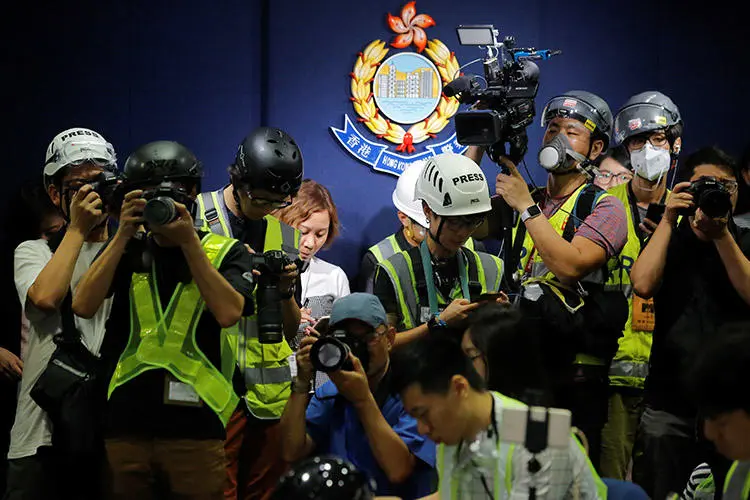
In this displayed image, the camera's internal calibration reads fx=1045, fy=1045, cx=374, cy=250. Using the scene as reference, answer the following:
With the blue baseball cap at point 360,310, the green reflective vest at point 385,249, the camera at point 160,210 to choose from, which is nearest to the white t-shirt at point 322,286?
the green reflective vest at point 385,249

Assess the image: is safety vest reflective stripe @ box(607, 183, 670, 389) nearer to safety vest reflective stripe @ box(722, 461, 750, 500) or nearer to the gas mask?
the gas mask

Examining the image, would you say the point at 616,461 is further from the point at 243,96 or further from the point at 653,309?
the point at 243,96

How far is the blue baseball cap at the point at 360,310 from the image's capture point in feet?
11.3

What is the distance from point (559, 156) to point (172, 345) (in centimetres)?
169

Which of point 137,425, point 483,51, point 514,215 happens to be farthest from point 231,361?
point 483,51

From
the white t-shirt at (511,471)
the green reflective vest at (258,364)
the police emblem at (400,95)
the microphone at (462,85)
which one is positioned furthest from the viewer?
the police emblem at (400,95)

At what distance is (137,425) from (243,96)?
8.53 ft

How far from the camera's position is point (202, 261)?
308cm

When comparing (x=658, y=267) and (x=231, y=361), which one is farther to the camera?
(x=658, y=267)

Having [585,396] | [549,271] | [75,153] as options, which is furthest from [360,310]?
[75,153]

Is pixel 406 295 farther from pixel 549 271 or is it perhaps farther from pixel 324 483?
pixel 324 483

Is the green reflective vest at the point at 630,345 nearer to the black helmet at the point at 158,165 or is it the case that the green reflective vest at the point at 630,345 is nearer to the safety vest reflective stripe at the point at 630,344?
the safety vest reflective stripe at the point at 630,344

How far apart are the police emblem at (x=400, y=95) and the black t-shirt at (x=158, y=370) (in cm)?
216

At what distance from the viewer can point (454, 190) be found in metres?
3.89
